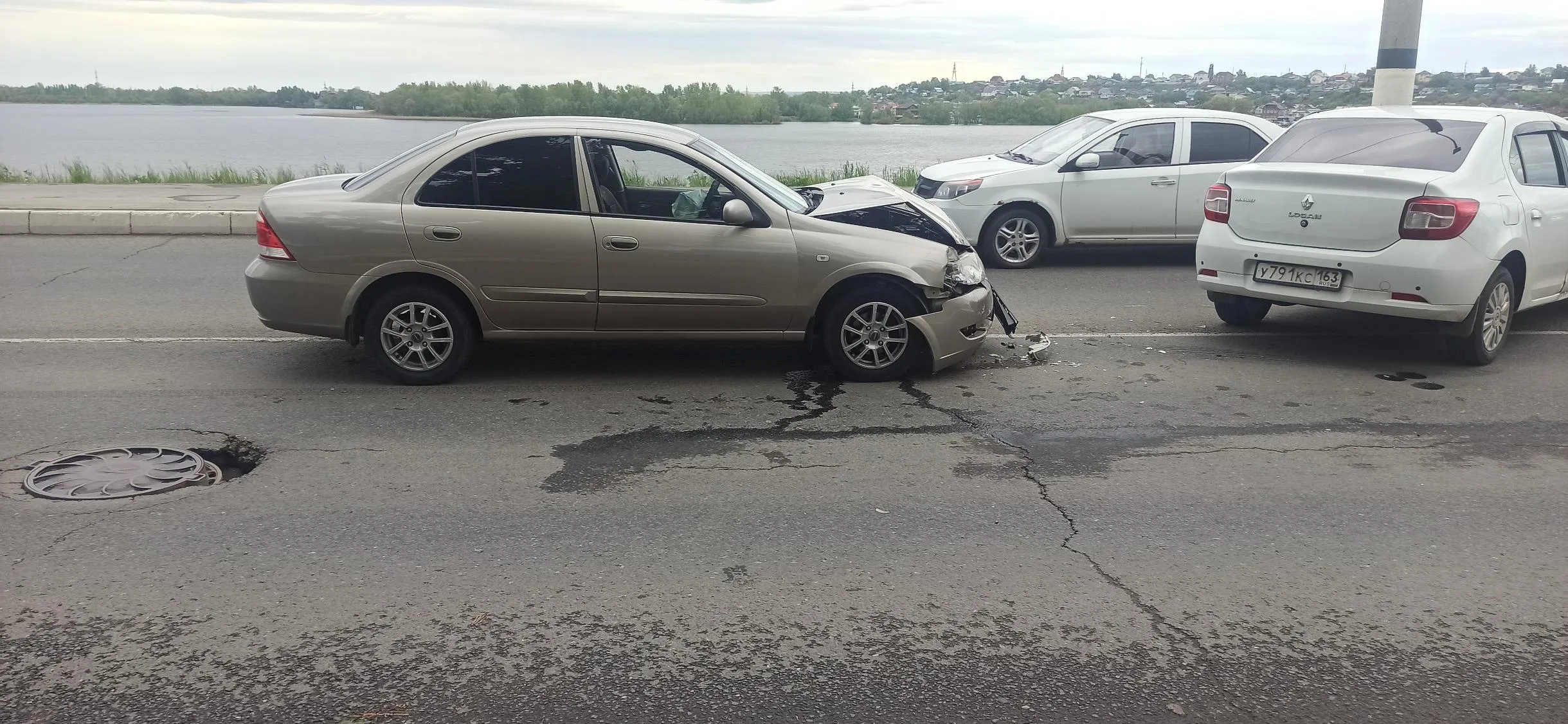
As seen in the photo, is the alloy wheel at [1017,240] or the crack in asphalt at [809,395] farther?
the alloy wheel at [1017,240]

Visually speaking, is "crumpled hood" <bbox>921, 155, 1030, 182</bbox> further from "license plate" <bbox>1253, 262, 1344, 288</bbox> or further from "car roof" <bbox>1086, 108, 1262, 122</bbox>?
"license plate" <bbox>1253, 262, 1344, 288</bbox>

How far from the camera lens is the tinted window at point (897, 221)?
7.75 meters

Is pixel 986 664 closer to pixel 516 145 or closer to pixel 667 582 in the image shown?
pixel 667 582

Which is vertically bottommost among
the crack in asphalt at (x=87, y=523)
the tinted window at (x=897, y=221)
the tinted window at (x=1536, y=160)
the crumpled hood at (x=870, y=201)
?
the crack in asphalt at (x=87, y=523)

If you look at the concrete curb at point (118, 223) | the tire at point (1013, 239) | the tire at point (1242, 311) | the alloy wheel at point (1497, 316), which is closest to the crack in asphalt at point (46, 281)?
the concrete curb at point (118, 223)

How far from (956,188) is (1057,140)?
1.80 metres

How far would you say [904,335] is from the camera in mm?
7613

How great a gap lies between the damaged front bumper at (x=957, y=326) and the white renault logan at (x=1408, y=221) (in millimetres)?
2033

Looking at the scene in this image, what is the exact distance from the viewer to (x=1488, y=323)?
26.9 ft

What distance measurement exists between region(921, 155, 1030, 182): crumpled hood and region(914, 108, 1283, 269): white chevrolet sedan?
3 cm

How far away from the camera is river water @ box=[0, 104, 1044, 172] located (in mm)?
19906

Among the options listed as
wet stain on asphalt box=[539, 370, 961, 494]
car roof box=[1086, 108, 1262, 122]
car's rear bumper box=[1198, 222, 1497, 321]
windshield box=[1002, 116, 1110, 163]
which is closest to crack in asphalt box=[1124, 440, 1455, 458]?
wet stain on asphalt box=[539, 370, 961, 494]

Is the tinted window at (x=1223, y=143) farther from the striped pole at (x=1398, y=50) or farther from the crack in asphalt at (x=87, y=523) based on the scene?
the crack in asphalt at (x=87, y=523)

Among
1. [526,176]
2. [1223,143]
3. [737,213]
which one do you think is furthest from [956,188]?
[526,176]
